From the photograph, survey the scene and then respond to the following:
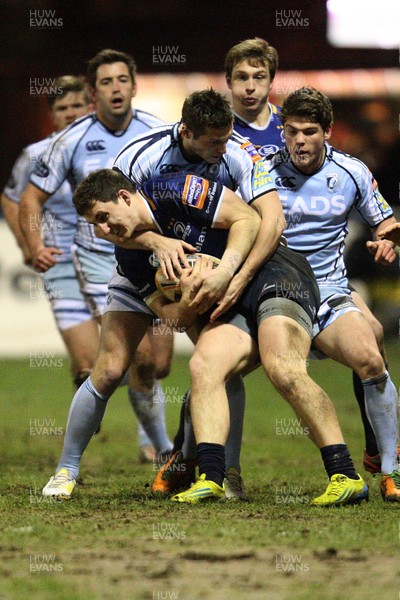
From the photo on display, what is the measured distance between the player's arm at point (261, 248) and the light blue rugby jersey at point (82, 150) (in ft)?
9.37

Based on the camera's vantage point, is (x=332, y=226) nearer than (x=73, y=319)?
Yes

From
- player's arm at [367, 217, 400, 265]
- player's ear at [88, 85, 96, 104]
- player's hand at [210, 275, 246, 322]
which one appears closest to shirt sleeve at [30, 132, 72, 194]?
player's ear at [88, 85, 96, 104]

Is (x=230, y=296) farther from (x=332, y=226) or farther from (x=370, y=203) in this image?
(x=370, y=203)

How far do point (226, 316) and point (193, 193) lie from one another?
0.71 m

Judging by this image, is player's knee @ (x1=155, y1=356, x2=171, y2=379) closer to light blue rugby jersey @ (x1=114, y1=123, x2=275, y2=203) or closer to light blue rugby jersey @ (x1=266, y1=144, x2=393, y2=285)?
light blue rugby jersey @ (x1=266, y1=144, x2=393, y2=285)

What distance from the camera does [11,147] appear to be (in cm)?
2175

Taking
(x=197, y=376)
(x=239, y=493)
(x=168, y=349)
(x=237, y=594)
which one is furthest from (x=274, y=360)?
(x=168, y=349)

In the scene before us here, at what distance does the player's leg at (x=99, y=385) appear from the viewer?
690cm

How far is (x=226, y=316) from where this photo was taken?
6.67 m

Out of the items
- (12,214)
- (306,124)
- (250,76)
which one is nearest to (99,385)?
(306,124)

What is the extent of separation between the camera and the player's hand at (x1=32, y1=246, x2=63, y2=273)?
9055 millimetres

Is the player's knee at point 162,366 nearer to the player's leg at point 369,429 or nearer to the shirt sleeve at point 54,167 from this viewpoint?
the shirt sleeve at point 54,167

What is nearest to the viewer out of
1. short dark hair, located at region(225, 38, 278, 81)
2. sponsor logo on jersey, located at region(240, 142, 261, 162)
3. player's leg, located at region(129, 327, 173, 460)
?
sponsor logo on jersey, located at region(240, 142, 261, 162)

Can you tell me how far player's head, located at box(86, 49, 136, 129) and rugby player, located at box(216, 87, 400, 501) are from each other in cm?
228
